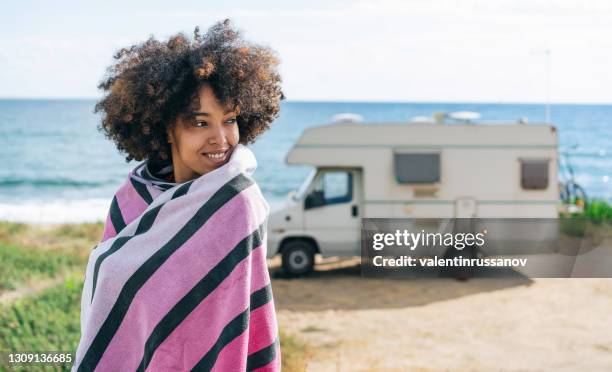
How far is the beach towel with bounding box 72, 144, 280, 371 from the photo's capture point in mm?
2076

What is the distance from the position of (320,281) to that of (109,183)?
86.5 feet

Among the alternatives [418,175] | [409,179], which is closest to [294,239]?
[409,179]

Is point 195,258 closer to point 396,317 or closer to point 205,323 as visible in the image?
point 205,323

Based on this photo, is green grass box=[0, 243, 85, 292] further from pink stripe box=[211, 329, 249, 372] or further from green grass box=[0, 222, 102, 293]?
pink stripe box=[211, 329, 249, 372]

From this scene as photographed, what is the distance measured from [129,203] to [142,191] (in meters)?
0.06

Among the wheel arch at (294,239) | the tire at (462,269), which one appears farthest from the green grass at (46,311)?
the tire at (462,269)

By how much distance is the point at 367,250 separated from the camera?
9.51 metres

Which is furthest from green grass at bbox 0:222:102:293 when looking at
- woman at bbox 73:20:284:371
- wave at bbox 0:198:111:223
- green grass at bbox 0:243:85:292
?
wave at bbox 0:198:111:223

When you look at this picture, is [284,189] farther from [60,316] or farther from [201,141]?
[201,141]

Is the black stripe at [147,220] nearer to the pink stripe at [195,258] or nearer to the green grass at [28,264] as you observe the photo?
the pink stripe at [195,258]

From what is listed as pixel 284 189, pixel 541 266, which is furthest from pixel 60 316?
pixel 284 189

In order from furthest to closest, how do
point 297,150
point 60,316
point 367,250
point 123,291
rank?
point 297,150 < point 367,250 < point 60,316 < point 123,291

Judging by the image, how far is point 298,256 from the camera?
10453 mm

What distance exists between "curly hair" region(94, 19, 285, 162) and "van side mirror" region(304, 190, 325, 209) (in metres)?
7.77
